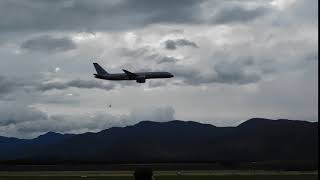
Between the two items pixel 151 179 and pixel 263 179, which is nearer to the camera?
pixel 151 179

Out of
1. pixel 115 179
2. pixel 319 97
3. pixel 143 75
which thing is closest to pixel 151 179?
pixel 319 97

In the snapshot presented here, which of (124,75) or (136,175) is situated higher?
(124,75)

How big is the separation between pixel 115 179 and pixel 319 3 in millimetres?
97875

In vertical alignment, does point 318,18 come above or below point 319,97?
above

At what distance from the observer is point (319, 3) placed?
18.2 meters

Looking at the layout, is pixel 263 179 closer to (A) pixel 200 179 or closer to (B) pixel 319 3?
(A) pixel 200 179

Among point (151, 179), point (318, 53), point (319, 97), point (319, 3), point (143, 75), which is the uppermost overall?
point (143, 75)

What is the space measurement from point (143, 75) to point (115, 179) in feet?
203

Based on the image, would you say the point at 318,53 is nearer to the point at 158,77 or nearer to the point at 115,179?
the point at 115,179

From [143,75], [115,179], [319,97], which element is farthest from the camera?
[143,75]

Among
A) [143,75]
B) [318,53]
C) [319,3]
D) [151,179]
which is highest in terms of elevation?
[143,75]

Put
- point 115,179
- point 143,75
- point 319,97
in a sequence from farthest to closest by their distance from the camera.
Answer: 1. point 143,75
2. point 115,179
3. point 319,97

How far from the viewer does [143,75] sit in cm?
17138

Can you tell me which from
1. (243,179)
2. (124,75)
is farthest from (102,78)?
(243,179)
